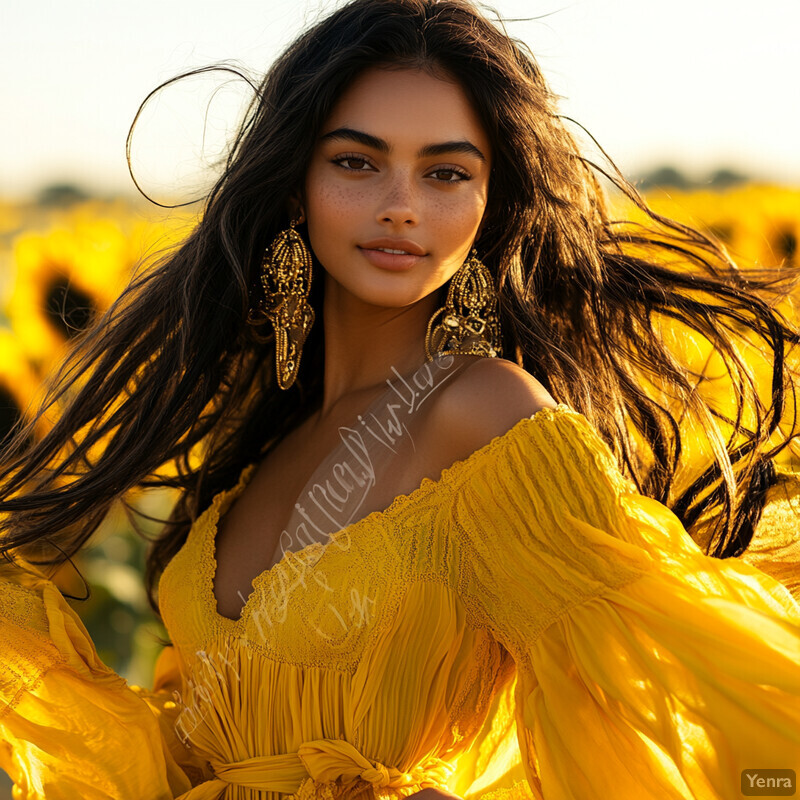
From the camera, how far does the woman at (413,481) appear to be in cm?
162

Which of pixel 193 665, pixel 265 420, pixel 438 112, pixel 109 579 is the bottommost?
pixel 109 579

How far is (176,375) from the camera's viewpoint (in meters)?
2.51

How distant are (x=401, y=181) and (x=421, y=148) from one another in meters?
0.08

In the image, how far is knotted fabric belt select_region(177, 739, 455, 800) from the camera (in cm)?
194

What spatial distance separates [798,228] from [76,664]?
2.23 m

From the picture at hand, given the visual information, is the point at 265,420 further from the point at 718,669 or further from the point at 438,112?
the point at 718,669

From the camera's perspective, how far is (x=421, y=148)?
6.71 ft

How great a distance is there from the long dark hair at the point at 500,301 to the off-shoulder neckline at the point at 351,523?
21 cm

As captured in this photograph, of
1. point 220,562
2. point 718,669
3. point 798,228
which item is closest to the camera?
point 718,669

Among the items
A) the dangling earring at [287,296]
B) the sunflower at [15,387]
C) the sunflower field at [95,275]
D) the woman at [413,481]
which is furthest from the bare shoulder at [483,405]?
the sunflower at [15,387]

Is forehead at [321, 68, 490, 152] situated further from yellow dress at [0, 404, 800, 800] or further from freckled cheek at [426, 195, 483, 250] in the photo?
yellow dress at [0, 404, 800, 800]

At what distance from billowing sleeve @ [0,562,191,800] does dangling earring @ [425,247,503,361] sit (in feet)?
3.14

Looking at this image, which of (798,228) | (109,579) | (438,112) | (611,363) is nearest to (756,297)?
(611,363)

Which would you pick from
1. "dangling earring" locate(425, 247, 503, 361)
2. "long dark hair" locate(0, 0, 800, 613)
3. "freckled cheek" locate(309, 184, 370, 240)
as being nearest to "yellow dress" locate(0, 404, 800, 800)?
"long dark hair" locate(0, 0, 800, 613)
